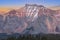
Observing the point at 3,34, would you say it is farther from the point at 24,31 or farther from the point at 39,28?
the point at 39,28

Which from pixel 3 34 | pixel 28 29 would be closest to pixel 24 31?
pixel 28 29

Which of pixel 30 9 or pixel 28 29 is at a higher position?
pixel 30 9

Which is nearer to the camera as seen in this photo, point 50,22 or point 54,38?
point 54,38

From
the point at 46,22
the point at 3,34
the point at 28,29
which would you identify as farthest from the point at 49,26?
the point at 3,34

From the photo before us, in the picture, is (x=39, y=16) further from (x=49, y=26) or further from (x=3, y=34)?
(x=3, y=34)

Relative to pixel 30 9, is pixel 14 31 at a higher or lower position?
lower
